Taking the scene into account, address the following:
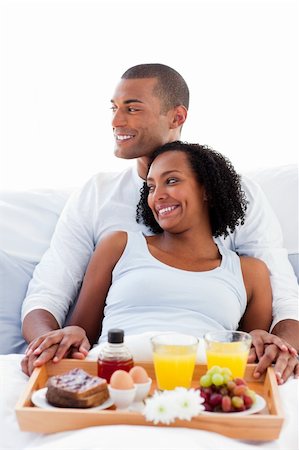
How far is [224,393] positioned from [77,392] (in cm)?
30

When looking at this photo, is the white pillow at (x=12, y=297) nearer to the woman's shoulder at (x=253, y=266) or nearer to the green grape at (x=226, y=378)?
the woman's shoulder at (x=253, y=266)

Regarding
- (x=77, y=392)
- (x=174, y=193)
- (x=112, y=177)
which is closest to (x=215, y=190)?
(x=174, y=193)

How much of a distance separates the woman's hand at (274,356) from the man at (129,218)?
0.19 m

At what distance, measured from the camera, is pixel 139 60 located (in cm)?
321

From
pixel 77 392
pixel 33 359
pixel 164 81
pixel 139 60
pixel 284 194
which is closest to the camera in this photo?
pixel 77 392

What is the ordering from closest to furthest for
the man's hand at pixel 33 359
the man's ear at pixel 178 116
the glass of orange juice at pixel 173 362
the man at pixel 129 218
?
1. the glass of orange juice at pixel 173 362
2. the man's hand at pixel 33 359
3. the man at pixel 129 218
4. the man's ear at pixel 178 116

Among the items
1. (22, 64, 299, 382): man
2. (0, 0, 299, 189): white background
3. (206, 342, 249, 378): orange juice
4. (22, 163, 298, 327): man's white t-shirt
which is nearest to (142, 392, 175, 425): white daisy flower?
(206, 342, 249, 378): orange juice

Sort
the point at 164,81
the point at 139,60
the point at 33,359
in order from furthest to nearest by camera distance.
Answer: the point at 139,60
the point at 164,81
the point at 33,359

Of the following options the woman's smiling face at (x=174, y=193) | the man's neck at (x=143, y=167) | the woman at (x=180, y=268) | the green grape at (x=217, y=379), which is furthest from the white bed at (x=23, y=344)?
the woman's smiling face at (x=174, y=193)

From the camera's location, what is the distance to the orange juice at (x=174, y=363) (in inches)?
64.5

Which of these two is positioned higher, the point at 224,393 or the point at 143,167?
the point at 143,167

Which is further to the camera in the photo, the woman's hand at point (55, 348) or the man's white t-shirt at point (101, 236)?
the man's white t-shirt at point (101, 236)

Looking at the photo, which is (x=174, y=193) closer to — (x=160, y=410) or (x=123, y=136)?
(x=123, y=136)

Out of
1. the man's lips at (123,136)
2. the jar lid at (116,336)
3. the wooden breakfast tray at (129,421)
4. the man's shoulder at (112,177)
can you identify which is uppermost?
the man's lips at (123,136)
